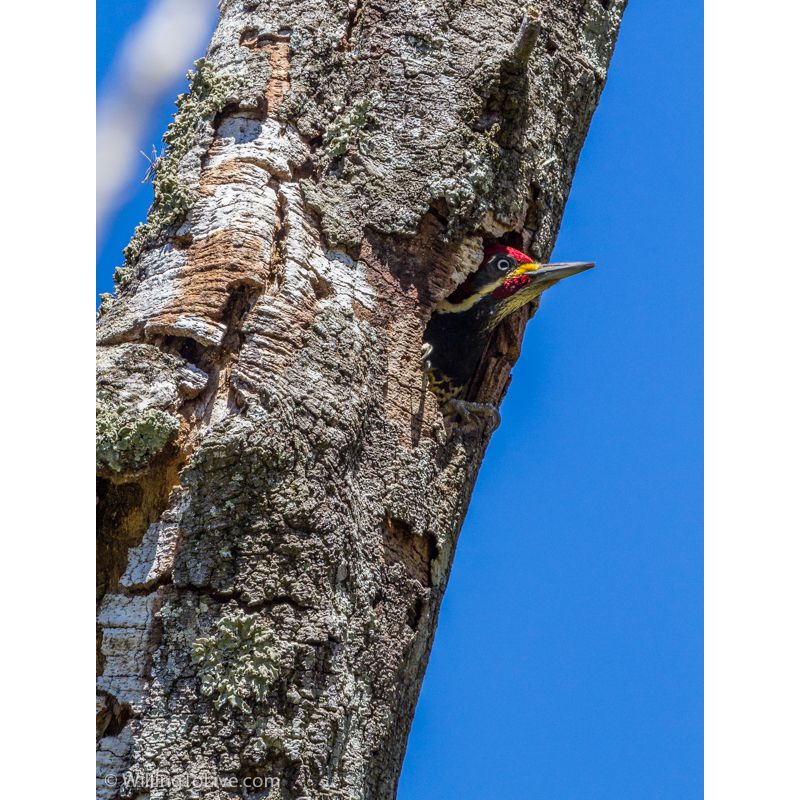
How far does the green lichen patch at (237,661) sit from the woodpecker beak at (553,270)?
1.36 meters

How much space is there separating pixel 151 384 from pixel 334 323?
38 cm

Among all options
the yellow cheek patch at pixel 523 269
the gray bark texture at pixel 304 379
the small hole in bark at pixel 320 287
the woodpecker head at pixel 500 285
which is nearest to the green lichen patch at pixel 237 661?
the gray bark texture at pixel 304 379

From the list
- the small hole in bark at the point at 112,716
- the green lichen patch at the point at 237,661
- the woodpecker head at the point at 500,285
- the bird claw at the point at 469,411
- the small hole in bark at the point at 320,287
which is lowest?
the small hole in bark at the point at 112,716

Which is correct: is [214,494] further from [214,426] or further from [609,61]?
[609,61]

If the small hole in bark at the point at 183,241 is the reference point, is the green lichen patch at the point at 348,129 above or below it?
above

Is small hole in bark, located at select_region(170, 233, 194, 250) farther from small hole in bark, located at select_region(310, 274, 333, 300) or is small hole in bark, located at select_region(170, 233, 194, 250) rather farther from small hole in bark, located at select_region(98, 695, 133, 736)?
small hole in bark, located at select_region(98, 695, 133, 736)

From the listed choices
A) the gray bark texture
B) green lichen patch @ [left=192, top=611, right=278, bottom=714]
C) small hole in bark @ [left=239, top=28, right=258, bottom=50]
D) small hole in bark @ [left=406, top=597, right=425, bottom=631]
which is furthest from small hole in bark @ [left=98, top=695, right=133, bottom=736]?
small hole in bark @ [left=239, top=28, right=258, bottom=50]

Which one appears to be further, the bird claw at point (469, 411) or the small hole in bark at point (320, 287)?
the bird claw at point (469, 411)

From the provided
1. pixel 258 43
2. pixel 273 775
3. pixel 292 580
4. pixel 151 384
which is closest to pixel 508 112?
pixel 258 43

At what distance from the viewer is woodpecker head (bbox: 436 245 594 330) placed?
2.89m

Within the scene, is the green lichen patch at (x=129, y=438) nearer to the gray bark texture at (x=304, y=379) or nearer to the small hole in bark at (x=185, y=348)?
the gray bark texture at (x=304, y=379)

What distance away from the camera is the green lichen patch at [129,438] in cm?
213

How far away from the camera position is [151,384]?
7.27 feet

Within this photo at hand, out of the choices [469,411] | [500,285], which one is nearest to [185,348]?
[469,411]
